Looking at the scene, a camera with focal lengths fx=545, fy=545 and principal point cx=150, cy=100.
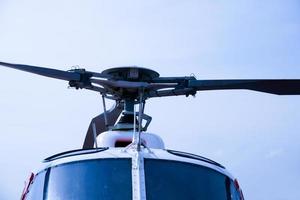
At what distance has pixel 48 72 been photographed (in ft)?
23.9

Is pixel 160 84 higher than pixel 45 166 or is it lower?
higher

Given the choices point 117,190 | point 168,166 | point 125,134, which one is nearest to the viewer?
point 117,190

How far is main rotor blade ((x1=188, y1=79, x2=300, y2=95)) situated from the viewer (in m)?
7.67

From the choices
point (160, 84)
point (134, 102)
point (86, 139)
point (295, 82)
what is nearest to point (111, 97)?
point (134, 102)

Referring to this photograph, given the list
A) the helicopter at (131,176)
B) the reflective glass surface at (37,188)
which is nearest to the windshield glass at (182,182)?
the helicopter at (131,176)

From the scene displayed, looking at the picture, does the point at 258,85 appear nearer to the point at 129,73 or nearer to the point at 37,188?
the point at 129,73

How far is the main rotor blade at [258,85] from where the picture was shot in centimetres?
767

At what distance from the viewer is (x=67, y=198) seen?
5.25 m

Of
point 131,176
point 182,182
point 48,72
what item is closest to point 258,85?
point 182,182

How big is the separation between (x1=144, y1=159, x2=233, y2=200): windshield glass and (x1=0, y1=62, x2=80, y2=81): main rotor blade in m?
2.44

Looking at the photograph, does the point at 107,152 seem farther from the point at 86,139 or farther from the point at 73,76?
the point at 86,139

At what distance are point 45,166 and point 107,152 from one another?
0.70 m

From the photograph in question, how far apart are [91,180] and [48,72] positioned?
239cm

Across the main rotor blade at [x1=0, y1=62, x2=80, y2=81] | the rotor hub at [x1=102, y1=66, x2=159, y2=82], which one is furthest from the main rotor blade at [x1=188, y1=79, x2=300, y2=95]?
the main rotor blade at [x1=0, y1=62, x2=80, y2=81]
